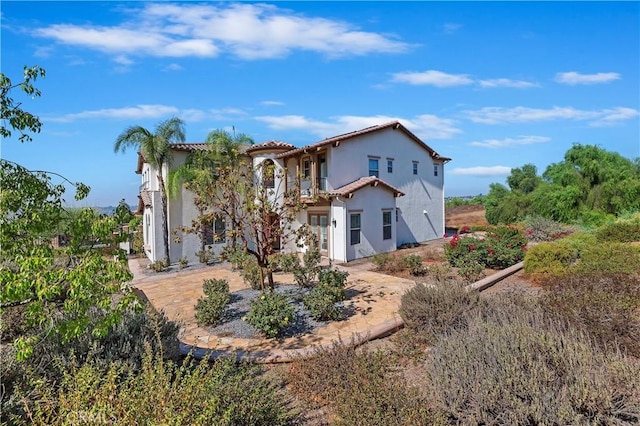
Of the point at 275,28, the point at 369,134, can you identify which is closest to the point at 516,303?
the point at 275,28

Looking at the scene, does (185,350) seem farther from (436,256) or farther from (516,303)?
(436,256)

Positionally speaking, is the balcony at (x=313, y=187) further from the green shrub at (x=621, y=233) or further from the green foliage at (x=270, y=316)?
the green shrub at (x=621, y=233)

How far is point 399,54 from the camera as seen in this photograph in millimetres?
11773

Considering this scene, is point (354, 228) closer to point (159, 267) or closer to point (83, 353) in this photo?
point (159, 267)

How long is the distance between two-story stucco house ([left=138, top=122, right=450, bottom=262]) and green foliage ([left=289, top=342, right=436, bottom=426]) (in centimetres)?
987

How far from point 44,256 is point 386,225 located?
16.4m

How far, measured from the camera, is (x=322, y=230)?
1752cm

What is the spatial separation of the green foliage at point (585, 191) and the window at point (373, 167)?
15.8 meters

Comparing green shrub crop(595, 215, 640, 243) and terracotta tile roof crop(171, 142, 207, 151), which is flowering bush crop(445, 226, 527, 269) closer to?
green shrub crop(595, 215, 640, 243)

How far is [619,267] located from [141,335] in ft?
37.8

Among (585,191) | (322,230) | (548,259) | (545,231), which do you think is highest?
(585,191)

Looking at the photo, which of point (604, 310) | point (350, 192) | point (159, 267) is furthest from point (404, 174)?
point (604, 310)

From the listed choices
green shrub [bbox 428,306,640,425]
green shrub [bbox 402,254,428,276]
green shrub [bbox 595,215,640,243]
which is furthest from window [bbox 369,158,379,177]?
green shrub [bbox 428,306,640,425]

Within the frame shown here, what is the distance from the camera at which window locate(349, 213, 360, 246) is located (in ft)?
54.1
